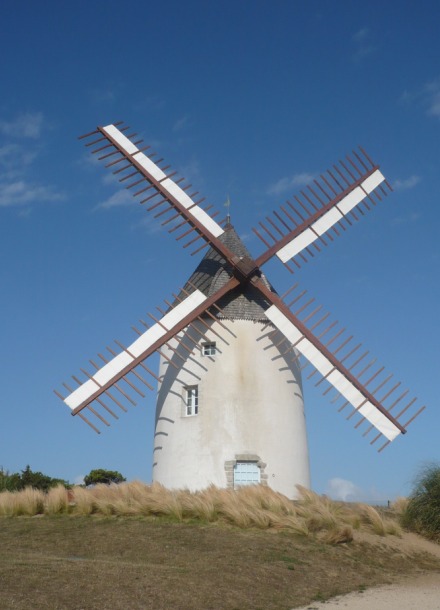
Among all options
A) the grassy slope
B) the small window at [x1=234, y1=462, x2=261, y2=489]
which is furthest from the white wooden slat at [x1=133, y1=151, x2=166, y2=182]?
the grassy slope

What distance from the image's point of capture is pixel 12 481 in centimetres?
2472

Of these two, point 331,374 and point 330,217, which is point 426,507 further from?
point 330,217

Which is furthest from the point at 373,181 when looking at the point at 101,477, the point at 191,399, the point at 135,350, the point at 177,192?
the point at 101,477

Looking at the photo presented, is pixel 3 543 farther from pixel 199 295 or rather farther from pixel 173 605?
pixel 199 295

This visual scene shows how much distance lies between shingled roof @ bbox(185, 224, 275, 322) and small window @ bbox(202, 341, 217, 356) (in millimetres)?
918

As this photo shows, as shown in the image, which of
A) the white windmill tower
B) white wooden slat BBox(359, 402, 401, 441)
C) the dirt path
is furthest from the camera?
the white windmill tower

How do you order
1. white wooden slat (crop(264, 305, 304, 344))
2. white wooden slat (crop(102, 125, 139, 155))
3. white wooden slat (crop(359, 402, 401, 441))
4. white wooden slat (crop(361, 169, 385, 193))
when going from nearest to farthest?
white wooden slat (crop(359, 402, 401, 441)), white wooden slat (crop(264, 305, 304, 344)), white wooden slat (crop(102, 125, 139, 155)), white wooden slat (crop(361, 169, 385, 193))

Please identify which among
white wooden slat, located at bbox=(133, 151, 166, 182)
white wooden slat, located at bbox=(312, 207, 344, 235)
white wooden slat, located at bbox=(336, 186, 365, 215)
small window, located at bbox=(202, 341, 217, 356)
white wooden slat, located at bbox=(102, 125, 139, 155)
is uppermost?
white wooden slat, located at bbox=(102, 125, 139, 155)

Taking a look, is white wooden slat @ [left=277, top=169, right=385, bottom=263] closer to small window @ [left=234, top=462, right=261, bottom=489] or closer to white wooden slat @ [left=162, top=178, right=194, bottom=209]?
white wooden slat @ [left=162, top=178, right=194, bottom=209]

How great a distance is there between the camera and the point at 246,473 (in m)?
17.6

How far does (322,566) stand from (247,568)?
5.96 feet

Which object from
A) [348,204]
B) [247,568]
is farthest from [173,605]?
[348,204]

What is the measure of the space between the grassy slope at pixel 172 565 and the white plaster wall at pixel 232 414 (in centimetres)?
307

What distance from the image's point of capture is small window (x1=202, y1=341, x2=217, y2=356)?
1889cm
